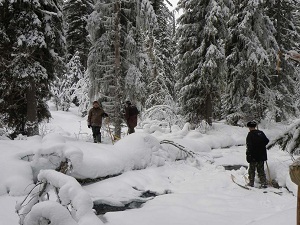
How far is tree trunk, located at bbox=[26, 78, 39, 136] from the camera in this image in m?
11.1

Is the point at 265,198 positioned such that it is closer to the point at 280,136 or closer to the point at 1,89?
the point at 280,136

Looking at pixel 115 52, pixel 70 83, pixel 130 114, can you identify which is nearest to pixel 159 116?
pixel 130 114

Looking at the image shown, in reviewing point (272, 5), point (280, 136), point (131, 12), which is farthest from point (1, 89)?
point (272, 5)

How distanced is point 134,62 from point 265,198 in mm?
8638

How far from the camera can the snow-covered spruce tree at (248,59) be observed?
18.1 metres

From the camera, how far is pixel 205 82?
16.8m

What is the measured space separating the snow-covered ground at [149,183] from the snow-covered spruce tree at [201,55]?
6321 millimetres

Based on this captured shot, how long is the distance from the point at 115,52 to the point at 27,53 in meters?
3.82

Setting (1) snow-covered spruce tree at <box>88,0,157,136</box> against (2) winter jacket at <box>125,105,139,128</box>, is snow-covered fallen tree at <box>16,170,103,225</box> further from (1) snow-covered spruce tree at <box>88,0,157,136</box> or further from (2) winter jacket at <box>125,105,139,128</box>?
(1) snow-covered spruce tree at <box>88,0,157,136</box>

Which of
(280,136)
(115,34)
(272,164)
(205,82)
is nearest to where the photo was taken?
(280,136)

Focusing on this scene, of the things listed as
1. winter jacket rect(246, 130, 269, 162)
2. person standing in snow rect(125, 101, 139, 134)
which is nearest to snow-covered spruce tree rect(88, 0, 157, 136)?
person standing in snow rect(125, 101, 139, 134)

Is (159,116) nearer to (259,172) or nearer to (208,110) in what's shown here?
(208,110)

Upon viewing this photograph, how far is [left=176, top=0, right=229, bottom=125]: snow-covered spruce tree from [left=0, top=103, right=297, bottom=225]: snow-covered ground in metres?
6.32

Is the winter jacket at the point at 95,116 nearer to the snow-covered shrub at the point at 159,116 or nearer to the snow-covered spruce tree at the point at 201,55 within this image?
the snow-covered shrub at the point at 159,116
